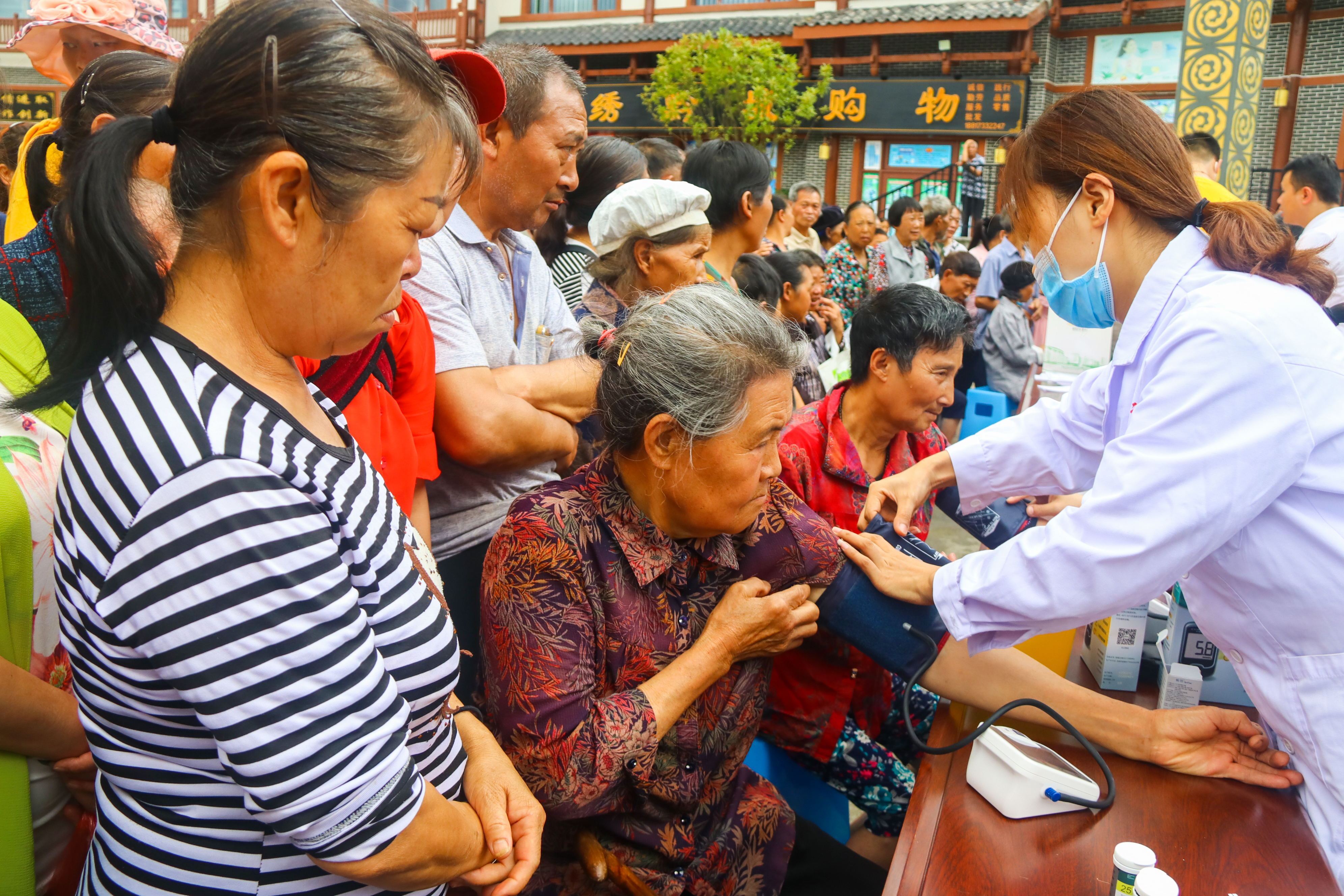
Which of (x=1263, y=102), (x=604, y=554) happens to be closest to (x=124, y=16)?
(x=604, y=554)

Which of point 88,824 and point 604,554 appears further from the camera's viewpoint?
point 604,554

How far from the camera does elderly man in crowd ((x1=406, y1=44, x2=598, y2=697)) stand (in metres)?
1.80

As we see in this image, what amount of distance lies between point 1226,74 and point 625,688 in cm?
595

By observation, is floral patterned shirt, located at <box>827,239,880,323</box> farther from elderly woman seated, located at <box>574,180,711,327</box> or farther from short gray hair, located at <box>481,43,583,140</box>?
short gray hair, located at <box>481,43,583,140</box>

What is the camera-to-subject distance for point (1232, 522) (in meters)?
1.32

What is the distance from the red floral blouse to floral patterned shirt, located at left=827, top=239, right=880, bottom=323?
4.04 meters

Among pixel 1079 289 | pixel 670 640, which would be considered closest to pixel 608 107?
pixel 1079 289

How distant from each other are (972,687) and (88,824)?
1454 millimetres

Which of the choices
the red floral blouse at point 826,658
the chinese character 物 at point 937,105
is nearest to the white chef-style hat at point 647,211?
the red floral blouse at point 826,658

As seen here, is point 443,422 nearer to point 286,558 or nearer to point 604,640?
point 604,640

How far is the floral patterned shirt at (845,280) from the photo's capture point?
6.37 meters

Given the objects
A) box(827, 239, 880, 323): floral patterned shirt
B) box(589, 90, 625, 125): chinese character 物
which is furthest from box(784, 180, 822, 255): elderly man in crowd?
box(589, 90, 625, 125): chinese character 物

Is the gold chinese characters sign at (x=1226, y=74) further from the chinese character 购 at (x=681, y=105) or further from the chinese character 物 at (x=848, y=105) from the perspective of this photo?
the chinese character 物 at (x=848, y=105)

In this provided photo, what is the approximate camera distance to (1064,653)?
1.87 metres
